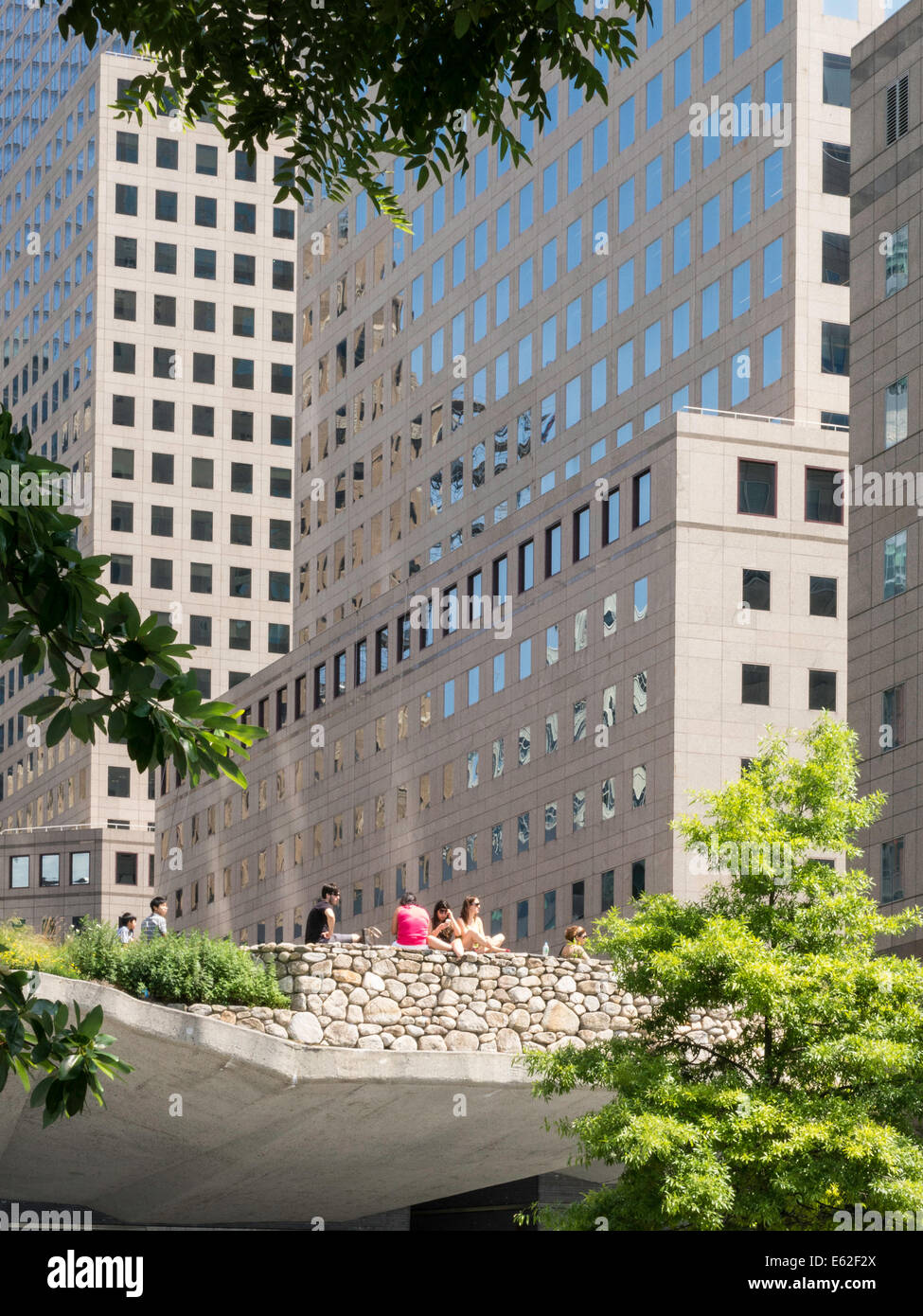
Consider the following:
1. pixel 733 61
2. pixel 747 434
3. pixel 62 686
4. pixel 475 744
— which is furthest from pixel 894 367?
pixel 62 686

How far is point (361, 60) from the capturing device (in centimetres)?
1235

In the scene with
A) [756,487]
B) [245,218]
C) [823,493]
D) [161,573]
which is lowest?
[823,493]

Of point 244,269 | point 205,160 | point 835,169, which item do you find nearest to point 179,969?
point 835,169

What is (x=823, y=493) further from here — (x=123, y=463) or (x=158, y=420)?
(x=158, y=420)

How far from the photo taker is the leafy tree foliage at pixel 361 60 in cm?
1164

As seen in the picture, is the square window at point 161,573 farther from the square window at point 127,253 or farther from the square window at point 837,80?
the square window at point 837,80

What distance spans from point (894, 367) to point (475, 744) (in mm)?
32321

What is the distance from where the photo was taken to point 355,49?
12.3 meters

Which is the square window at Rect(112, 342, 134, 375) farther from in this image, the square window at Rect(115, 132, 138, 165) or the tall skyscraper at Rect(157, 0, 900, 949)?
the tall skyscraper at Rect(157, 0, 900, 949)

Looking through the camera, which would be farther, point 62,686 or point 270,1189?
point 270,1189

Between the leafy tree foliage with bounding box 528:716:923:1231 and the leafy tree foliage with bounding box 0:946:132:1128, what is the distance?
20.5 m

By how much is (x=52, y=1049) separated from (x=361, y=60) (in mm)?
6131

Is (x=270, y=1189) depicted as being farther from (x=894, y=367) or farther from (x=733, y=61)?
(x=733, y=61)
